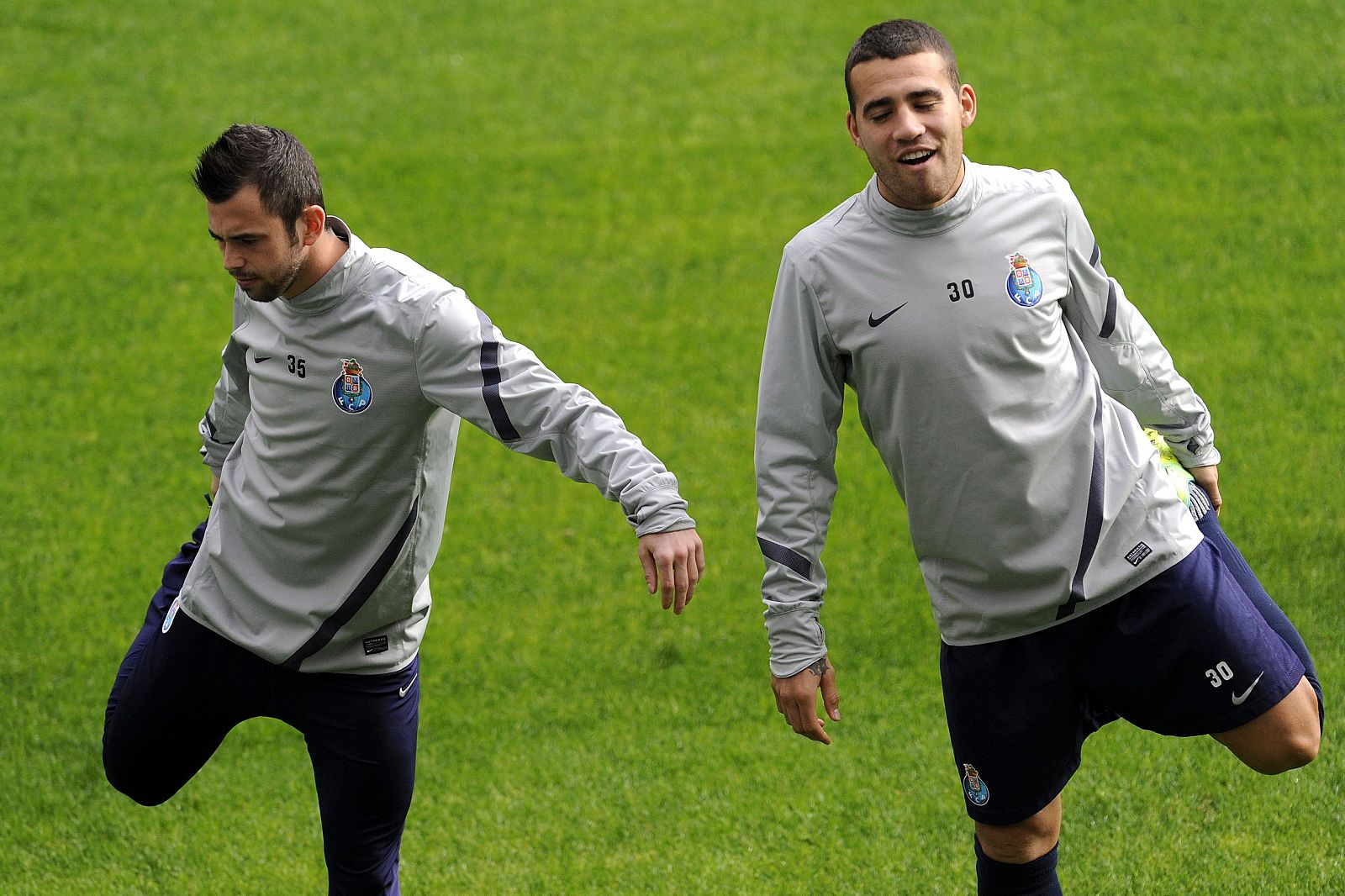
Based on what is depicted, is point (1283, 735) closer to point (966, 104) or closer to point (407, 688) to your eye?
point (966, 104)

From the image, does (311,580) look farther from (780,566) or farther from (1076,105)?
(1076,105)

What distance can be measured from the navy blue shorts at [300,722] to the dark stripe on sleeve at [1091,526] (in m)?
1.87

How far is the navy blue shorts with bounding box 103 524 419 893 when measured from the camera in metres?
3.93

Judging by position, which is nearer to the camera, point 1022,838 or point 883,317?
point 883,317

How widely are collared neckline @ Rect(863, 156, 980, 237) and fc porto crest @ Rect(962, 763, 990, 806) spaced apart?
1408 millimetres

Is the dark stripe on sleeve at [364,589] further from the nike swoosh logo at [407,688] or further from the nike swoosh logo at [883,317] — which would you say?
the nike swoosh logo at [883,317]

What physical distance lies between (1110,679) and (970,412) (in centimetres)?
79

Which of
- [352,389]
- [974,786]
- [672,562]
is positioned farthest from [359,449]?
[974,786]

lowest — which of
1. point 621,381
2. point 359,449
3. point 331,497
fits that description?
point 621,381

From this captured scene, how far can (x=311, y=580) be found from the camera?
3.85 m

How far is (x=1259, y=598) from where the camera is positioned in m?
3.71

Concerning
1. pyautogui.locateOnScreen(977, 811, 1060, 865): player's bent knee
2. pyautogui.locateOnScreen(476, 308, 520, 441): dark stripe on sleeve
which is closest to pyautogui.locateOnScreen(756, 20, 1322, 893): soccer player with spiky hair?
pyautogui.locateOnScreen(977, 811, 1060, 865): player's bent knee

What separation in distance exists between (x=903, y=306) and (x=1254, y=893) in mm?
2350

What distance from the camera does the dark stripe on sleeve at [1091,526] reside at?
3.46m
